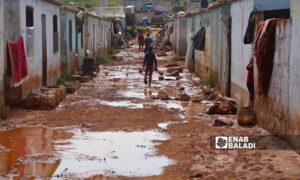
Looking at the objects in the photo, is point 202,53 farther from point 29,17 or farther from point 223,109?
point 223,109

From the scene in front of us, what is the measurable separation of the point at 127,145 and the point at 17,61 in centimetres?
497

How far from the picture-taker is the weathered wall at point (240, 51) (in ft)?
40.9

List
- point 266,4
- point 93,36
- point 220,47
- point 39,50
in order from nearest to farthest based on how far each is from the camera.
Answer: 1. point 266,4
2. point 39,50
3. point 220,47
4. point 93,36

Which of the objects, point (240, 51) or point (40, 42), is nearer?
point (240, 51)

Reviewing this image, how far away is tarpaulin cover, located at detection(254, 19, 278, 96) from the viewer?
10.0 metres

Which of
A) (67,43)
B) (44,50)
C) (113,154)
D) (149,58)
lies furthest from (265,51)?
(67,43)

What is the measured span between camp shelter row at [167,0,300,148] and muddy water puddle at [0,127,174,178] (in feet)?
7.18

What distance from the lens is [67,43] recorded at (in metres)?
21.8

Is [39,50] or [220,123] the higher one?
[39,50]

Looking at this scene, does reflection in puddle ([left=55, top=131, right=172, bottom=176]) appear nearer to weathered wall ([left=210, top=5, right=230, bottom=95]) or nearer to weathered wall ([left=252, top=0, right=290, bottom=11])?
weathered wall ([left=252, top=0, right=290, bottom=11])

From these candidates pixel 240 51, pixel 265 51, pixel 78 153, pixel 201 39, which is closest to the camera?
pixel 78 153

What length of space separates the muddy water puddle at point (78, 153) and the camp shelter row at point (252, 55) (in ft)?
7.18

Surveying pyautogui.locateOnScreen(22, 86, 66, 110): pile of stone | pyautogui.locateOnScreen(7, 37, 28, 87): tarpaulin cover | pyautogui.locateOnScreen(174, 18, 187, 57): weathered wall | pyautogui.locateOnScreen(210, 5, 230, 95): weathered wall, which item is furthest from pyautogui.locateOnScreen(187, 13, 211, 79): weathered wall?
pyautogui.locateOnScreen(7, 37, 28, 87): tarpaulin cover

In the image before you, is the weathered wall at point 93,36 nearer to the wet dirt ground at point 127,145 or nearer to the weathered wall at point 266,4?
the wet dirt ground at point 127,145
